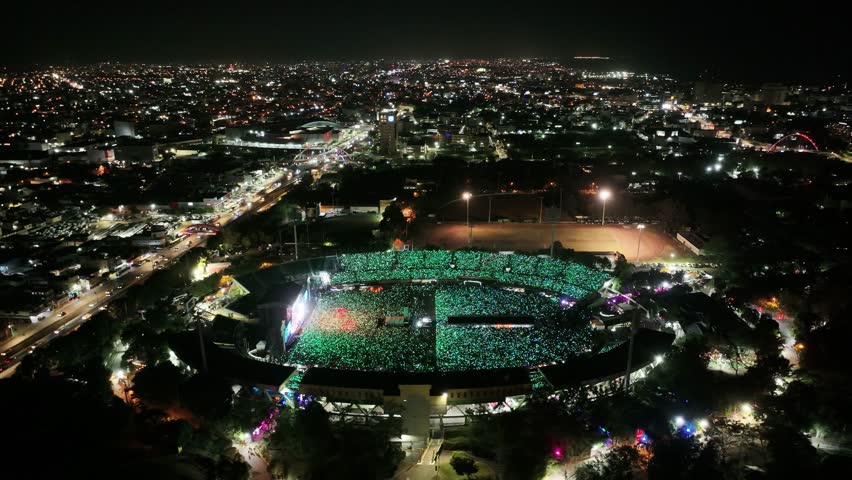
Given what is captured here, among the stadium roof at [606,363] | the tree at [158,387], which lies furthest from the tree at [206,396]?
the stadium roof at [606,363]

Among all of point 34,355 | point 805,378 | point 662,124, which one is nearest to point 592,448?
point 805,378

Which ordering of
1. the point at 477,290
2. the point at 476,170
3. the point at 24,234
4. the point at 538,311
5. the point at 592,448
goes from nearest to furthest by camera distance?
the point at 592,448 → the point at 538,311 → the point at 477,290 → the point at 24,234 → the point at 476,170

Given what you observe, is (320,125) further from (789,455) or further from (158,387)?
(789,455)

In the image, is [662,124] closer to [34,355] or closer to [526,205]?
[526,205]

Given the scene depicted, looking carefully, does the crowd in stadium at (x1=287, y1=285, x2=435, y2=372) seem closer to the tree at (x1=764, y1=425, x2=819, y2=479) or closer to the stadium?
the stadium

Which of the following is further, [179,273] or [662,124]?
[662,124]

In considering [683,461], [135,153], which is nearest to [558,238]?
[683,461]
